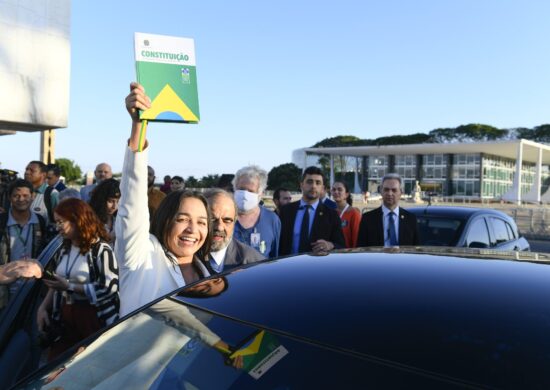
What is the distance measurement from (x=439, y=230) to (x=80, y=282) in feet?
14.5

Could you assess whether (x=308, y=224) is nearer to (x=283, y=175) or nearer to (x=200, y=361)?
(x=200, y=361)

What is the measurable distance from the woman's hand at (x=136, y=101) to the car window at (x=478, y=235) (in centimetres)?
469

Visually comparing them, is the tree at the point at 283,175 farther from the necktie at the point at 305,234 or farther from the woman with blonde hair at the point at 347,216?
the necktie at the point at 305,234

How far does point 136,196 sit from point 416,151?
2814 inches

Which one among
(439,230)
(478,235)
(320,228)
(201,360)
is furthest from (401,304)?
(478,235)

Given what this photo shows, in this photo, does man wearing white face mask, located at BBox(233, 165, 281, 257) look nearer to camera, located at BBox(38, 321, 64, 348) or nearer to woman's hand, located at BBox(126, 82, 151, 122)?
camera, located at BBox(38, 321, 64, 348)

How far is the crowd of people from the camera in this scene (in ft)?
7.11

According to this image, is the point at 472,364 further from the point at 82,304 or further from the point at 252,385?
the point at 82,304

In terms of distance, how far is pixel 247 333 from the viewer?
1.33 meters

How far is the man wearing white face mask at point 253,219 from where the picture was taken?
4211mm

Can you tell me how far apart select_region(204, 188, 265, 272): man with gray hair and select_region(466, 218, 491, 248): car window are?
3.69 meters

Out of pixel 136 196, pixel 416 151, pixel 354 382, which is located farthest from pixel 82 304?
pixel 416 151

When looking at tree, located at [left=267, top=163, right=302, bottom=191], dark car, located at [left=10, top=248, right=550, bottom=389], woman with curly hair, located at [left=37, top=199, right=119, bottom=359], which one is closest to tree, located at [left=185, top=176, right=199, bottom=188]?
woman with curly hair, located at [left=37, top=199, right=119, bottom=359]

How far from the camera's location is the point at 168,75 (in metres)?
2.51
